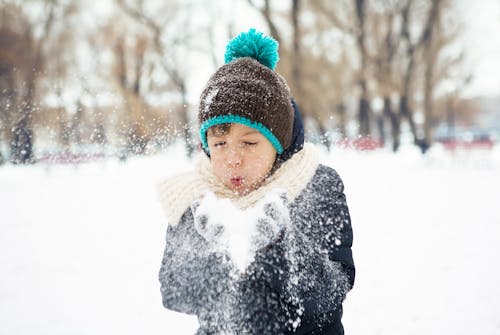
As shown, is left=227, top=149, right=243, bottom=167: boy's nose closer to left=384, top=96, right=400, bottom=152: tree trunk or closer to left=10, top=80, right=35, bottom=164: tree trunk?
left=10, top=80, right=35, bottom=164: tree trunk

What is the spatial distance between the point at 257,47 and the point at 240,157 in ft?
1.49

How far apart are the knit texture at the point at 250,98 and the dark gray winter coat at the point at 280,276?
23 centimetres

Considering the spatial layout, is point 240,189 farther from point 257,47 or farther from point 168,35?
point 168,35

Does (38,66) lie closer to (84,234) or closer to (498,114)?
(84,234)

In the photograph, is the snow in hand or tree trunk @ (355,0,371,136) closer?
the snow in hand

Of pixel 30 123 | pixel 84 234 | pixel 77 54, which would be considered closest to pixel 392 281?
pixel 84 234

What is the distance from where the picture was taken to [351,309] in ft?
11.9

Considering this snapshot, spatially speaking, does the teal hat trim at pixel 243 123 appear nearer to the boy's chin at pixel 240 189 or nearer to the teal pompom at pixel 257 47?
the boy's chin at pixel 240 189

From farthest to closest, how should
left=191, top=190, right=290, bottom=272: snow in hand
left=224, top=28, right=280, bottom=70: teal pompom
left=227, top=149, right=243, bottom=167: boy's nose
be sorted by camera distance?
left=224, top=28, right=280, bottom=70: teal pompom
left=227, top=149, right=243, bottom=167: boy's nose
left=191, top=190, right=290, bottom=272: snow in hand

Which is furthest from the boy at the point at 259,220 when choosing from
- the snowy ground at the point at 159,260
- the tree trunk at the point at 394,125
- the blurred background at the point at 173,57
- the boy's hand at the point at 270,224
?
the tree trunk at the point at 394,125

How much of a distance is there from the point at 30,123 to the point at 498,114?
290 feet

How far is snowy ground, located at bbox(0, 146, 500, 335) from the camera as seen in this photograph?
3.50 meters

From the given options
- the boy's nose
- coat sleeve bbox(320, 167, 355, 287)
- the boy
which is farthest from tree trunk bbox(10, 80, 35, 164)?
coat sleeve bbox(320, 167, 355, 287)

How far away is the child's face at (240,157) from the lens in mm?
1208
